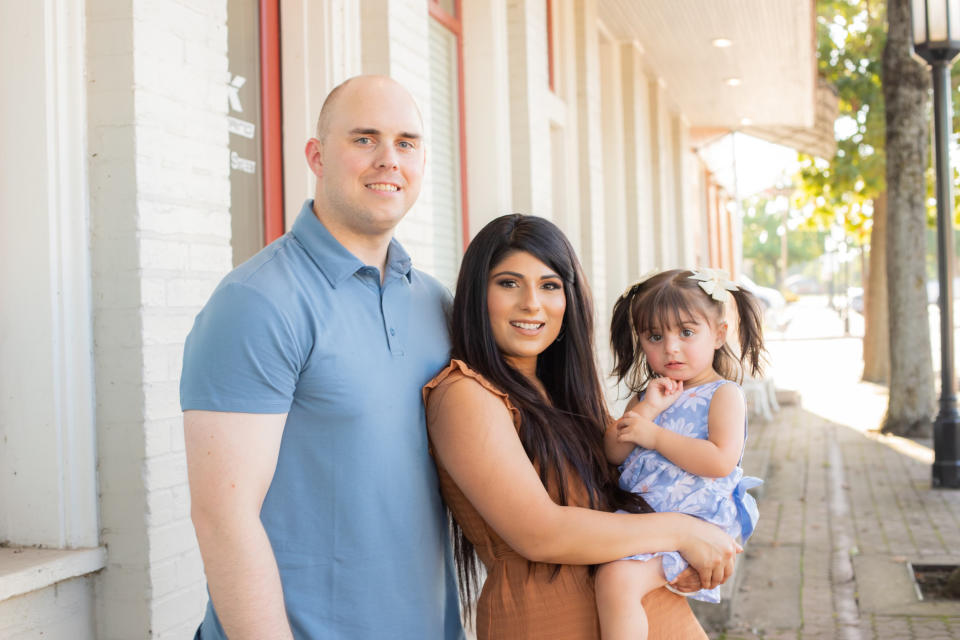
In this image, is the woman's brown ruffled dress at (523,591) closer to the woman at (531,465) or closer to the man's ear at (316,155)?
the woman at (531,465)

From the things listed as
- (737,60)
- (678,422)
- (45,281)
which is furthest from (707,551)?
(737,60)

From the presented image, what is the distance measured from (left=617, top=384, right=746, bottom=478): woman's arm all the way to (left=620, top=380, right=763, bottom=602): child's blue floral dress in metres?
0.04

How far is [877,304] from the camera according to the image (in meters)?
16.2

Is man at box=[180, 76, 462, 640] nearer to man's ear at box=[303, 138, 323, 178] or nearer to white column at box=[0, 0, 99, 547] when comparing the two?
man's ear at box=[303, 138, 323, 178]

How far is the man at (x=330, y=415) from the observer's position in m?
1.84

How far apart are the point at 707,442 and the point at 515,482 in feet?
2.18

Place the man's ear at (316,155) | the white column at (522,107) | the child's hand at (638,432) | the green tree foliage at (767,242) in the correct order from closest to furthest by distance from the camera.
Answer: the man's ear at (316,155) → the child's hand at (638,432) → the white column at (522,107) → the green tree foliage at (767,242)

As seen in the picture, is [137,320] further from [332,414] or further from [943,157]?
[943,157]

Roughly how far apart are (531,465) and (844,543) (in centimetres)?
574

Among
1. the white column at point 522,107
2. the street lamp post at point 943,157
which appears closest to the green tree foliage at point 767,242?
the street lamp post at point 943,157

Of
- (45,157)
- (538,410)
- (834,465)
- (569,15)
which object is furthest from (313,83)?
(834,465)

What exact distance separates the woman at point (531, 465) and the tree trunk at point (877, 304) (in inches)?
550

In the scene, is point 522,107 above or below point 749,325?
above

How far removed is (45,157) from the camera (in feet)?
9.42
